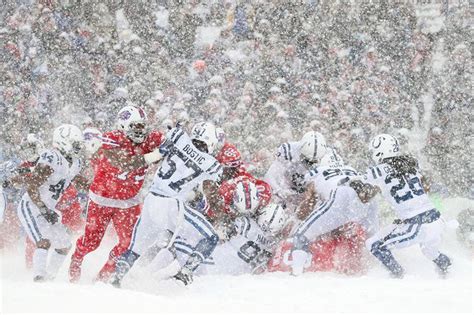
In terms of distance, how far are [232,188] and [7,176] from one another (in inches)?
110

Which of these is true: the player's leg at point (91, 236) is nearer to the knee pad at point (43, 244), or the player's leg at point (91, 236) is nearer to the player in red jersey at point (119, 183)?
the player in red jersey at point (119, 183)

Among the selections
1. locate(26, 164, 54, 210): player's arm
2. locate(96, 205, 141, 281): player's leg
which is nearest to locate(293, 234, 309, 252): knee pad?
locate(96, 205, 141, 281): player's leg

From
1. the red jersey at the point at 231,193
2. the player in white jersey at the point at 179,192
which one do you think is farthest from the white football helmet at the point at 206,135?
the red jersey at the point at 231,193

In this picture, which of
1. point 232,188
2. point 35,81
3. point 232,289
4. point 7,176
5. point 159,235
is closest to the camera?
point 232,289

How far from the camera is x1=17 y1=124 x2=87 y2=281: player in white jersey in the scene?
266 inches

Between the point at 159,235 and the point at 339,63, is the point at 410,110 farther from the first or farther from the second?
the point at 159,235

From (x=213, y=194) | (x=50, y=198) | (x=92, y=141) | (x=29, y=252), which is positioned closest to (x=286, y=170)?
(x=213, y=194)

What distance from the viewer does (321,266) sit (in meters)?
7.28

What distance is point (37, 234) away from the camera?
22.5 feet

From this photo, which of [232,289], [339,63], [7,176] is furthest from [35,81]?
[232,289]

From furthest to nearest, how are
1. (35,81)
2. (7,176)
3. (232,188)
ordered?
(35,81) → (7,176) → (232,188)

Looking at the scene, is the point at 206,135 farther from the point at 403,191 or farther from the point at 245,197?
the point at 403,191

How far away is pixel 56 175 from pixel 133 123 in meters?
1.00

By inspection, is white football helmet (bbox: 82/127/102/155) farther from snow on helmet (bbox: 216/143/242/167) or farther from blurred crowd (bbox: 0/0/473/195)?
blurred crowd (bbox: 0/0/473/195)
